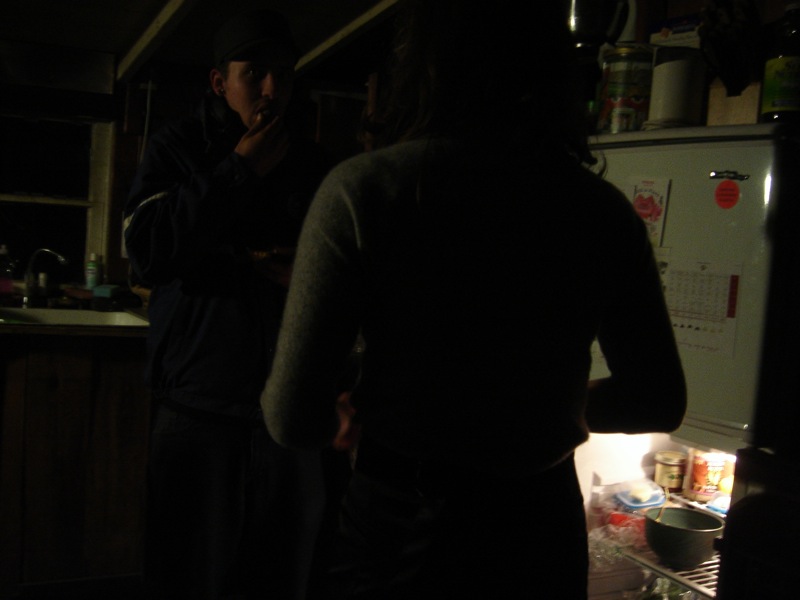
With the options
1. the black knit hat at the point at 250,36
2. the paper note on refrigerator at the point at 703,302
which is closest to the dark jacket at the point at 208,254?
the black knit hat at the point at 250,36

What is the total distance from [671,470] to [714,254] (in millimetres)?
800

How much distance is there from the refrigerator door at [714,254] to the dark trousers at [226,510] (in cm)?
93

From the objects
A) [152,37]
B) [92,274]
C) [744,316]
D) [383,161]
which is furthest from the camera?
[92,274]

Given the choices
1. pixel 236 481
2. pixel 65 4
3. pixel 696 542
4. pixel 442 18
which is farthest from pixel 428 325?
pixel 65 4

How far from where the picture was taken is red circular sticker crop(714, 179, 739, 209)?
1626mm

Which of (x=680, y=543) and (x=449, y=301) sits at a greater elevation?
(x=449, y=301)

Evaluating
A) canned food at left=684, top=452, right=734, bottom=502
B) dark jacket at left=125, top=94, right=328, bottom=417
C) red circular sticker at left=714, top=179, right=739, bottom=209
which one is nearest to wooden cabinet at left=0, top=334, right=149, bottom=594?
dark jacket at left=125, top=94, right=328, bottom=417

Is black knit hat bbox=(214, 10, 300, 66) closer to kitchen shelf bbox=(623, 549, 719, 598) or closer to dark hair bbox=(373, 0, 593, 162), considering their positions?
dark hair bbox=(373, 0, 593, 162)

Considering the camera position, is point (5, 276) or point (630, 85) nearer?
point (630, 85)

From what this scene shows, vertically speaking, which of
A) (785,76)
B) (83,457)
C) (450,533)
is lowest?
(83,457)

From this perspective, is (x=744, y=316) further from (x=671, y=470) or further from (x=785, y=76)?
(x=671, y=470)

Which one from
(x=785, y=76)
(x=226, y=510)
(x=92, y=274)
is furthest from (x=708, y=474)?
(x=92, y=274)

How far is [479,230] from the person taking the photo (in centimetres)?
81

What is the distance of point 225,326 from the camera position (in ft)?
5.45
